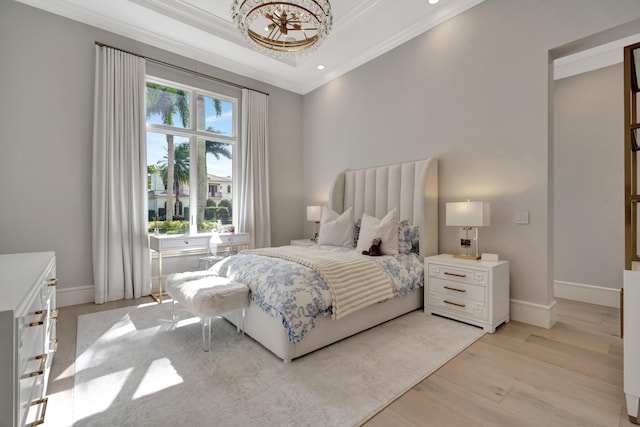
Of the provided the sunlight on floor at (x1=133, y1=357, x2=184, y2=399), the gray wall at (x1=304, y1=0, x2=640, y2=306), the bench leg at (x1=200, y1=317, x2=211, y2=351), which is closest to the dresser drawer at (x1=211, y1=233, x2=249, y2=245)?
the bench leg at (x1=200, y1=317, x2=211, y2=351)

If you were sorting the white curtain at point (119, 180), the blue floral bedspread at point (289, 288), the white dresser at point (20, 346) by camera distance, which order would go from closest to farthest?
1. the white dresser at point (20, 346)
2. the blue floral bedspread at point (289, 288)
3. the white curtain at point (119, 180)

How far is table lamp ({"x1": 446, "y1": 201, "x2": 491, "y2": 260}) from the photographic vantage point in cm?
285

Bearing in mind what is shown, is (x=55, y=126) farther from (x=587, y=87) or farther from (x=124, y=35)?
(x=587, y=87)

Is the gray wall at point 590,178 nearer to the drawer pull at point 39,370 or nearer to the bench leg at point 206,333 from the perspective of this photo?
the bench leg at point 206,333

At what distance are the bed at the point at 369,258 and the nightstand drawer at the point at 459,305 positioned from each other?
20cm

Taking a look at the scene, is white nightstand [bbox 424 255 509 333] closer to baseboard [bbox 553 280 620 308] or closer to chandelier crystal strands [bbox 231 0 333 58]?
baseboard [bbox 553 280 620 308]

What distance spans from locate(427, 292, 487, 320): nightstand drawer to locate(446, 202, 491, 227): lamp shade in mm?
729

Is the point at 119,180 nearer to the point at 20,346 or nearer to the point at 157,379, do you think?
the point at 157,379

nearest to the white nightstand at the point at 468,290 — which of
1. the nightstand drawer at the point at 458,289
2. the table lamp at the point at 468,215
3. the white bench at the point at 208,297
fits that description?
the nightstand drawer at the point at 458,289

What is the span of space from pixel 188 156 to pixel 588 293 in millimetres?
5526

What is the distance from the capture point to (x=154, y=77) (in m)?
4.08

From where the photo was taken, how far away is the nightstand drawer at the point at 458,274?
273 centimetres

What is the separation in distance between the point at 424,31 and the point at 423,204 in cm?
222

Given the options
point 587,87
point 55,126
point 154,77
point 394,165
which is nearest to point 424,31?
point 394,165
